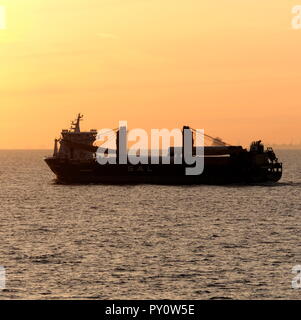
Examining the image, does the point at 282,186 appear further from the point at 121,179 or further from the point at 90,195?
the point at 90,195

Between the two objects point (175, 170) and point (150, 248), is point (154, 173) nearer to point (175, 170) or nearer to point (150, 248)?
point (175, 170)

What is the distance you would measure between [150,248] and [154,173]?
79.5 m

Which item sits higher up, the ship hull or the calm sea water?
the ship hull

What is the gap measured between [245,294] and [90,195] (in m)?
78.4

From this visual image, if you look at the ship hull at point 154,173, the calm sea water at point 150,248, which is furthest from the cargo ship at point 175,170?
the calm sea water at point 150,248

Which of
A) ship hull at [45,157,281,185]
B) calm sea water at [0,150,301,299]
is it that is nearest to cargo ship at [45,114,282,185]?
ship hull at [45,157,281,185]

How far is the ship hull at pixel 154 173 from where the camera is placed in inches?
5059

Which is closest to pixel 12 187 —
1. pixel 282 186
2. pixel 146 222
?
pixel 282 186

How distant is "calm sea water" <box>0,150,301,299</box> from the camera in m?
37.5

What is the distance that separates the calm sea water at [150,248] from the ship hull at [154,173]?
26.1m

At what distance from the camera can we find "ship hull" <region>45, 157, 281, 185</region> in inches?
5059

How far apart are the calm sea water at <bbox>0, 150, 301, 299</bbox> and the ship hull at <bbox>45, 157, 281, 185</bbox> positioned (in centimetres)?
2610

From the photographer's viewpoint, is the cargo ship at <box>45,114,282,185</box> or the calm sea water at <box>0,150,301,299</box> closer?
the calm sea water at <box>0,150,301,299</box>

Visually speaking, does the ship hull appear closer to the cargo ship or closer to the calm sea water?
the cargo ship
